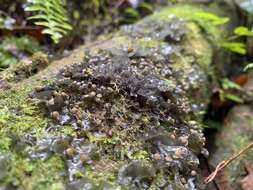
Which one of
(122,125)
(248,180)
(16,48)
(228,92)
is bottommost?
(248,180)

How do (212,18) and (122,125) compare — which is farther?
(212,18)

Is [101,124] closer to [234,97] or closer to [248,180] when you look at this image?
[248,180]

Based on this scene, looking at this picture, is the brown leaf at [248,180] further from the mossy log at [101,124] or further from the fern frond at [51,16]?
the fern frond at [51,16]

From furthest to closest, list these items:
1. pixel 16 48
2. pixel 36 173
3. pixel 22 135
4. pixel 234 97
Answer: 1. pixel 234 97
2. pixel 16 48
3. pixel 22 135
4. pixel 36 173

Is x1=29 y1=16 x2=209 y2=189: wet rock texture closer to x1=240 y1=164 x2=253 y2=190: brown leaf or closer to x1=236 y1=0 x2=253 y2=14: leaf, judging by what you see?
x1=240 y1=164 x2=253 y2=190: brown leaf

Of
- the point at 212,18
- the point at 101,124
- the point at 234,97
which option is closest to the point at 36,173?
the point at 101,124

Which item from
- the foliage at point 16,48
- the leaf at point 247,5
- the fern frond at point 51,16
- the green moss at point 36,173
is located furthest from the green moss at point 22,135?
the leaf at point 247,5

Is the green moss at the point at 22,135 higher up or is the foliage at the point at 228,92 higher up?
the green moss at the point at 22,135
